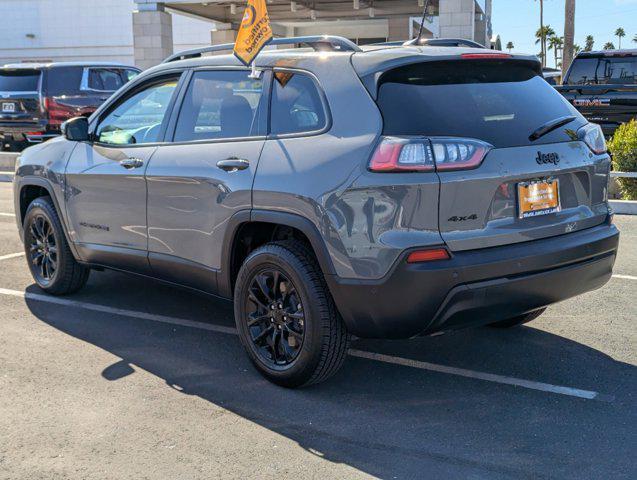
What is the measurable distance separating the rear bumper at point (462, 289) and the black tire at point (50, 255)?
293 cm

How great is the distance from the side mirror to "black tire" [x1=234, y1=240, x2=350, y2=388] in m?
1.97

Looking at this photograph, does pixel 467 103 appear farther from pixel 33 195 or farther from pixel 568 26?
pixel 568 26

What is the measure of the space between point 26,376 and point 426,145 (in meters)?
2.63

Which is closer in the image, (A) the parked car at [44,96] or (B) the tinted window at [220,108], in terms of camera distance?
(B) the tinted window at [220,108]

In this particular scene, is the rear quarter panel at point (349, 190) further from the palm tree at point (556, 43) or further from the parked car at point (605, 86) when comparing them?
the palm tree at point (556, 43)

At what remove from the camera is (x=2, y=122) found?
16172 millimetres

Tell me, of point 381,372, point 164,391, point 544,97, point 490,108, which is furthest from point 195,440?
point 544,97

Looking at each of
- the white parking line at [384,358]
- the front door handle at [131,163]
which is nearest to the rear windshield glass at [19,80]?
the white parking line at [384,358]

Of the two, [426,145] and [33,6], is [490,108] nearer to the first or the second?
[426,145]

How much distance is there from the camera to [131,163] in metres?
5.16

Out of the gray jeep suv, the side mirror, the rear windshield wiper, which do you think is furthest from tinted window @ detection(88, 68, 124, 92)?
the rear windshield wiper

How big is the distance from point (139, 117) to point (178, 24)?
43.1 metres

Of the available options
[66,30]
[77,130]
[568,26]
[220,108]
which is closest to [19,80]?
[77,130]

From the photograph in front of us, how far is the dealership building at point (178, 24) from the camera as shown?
2814 centimetres
